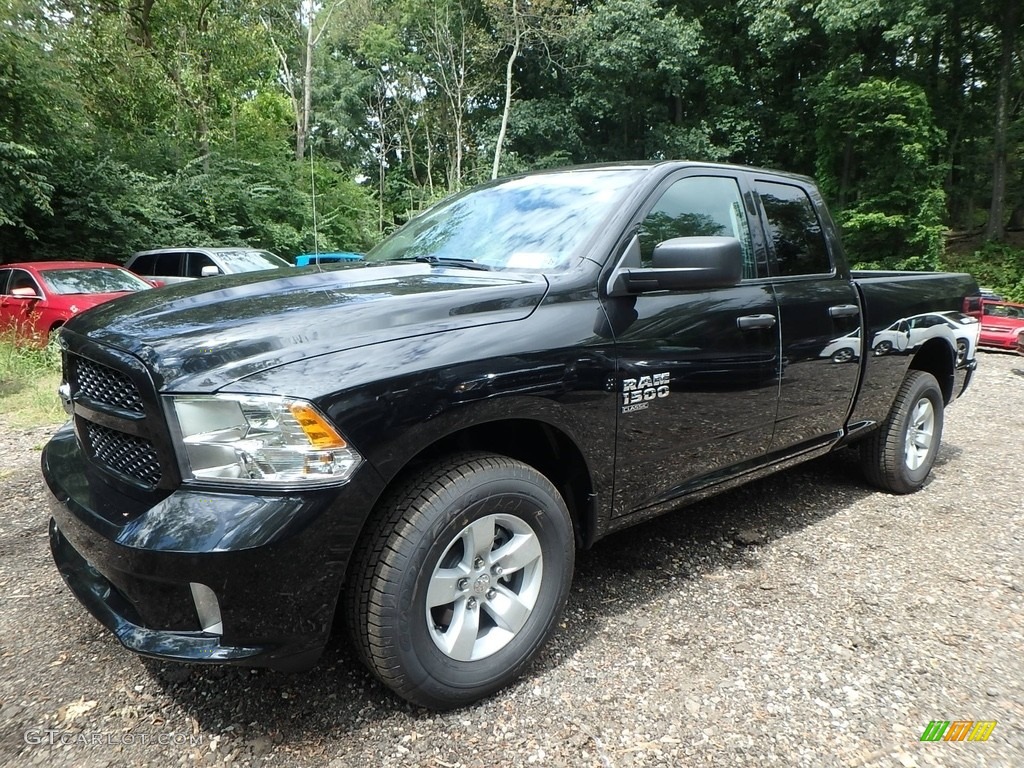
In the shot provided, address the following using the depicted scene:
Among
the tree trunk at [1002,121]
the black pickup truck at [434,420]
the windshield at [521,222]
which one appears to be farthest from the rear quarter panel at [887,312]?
the tree trunk at [1002,121]

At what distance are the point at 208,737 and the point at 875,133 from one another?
87.6 feet

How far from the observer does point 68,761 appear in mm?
1856

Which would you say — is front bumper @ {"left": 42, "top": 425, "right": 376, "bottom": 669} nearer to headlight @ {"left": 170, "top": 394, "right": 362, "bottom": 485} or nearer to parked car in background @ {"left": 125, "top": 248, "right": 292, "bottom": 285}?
headlight @ {"left": 170, "top": 394, "right": 362, "bottom": 485}

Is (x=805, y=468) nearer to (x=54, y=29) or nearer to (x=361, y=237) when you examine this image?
(x=54, y=29)

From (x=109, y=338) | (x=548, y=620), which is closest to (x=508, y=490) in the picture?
(x=548, y=620)

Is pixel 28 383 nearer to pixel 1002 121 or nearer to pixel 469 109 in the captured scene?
pixel 469 109

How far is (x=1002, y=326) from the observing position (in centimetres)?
1273

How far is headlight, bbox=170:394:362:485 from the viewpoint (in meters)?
1.70

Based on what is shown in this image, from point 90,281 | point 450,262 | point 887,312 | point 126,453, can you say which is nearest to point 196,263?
point 90,281

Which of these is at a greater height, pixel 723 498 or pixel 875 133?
pixel 875 133

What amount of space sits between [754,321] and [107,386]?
249 centimetres

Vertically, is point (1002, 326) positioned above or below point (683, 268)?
below

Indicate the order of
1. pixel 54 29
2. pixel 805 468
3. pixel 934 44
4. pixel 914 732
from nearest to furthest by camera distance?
pixel 914 732, pixel 805 468, pixel 54 29, pixel 934 44

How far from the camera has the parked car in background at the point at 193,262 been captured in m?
10.9
